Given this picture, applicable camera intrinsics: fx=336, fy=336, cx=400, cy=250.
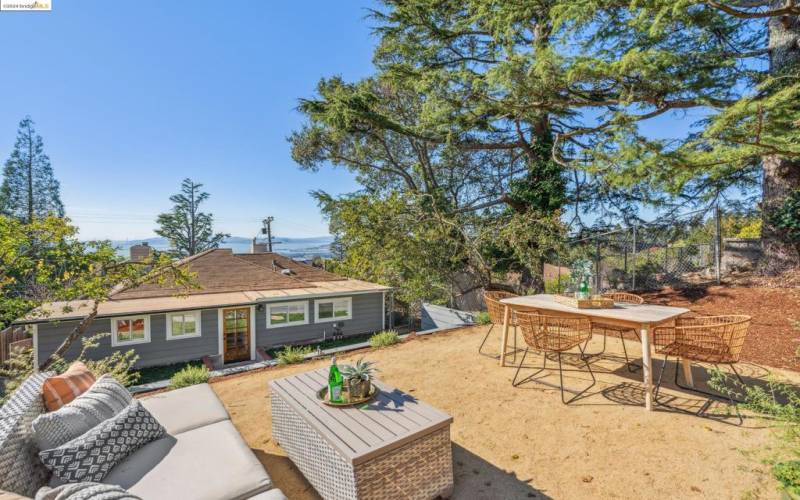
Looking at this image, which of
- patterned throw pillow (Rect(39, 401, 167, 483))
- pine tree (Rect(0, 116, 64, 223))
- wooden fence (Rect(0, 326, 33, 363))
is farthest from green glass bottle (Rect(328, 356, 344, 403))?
pine tree (Rect(0, 116, 64, 223))

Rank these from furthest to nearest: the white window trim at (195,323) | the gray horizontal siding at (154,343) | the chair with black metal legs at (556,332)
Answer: the white window trim at (195,323) < the gray horizontal siding at (154,343) < the chair with black metal legs at (556,332)

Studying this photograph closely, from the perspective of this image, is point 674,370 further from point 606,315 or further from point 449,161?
point 449,161

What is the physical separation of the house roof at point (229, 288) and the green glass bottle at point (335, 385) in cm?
873

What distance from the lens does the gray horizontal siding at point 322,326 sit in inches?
464

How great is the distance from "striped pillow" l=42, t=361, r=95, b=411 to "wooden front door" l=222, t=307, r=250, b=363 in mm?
9382

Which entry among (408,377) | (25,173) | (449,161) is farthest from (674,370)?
(25,173)

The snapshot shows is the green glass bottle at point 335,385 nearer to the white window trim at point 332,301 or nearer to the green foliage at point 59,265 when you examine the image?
the green foliage at point 59,265

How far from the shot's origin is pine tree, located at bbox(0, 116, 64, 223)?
2059cm

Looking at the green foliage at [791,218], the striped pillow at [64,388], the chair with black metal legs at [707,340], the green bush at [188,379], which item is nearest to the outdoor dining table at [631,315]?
the chair with black metal legs at [707,340]

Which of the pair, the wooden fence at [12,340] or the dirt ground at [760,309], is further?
the wooden fence at [12,340]

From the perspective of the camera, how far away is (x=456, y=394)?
3840 millimetres

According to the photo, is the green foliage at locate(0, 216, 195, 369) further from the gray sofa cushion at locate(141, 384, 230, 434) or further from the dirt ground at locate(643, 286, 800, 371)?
the dirt ground at locate(643, 286, 800, 371)

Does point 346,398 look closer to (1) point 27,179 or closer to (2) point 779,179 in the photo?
(2) point 779,179

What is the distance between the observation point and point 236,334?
11359mm
